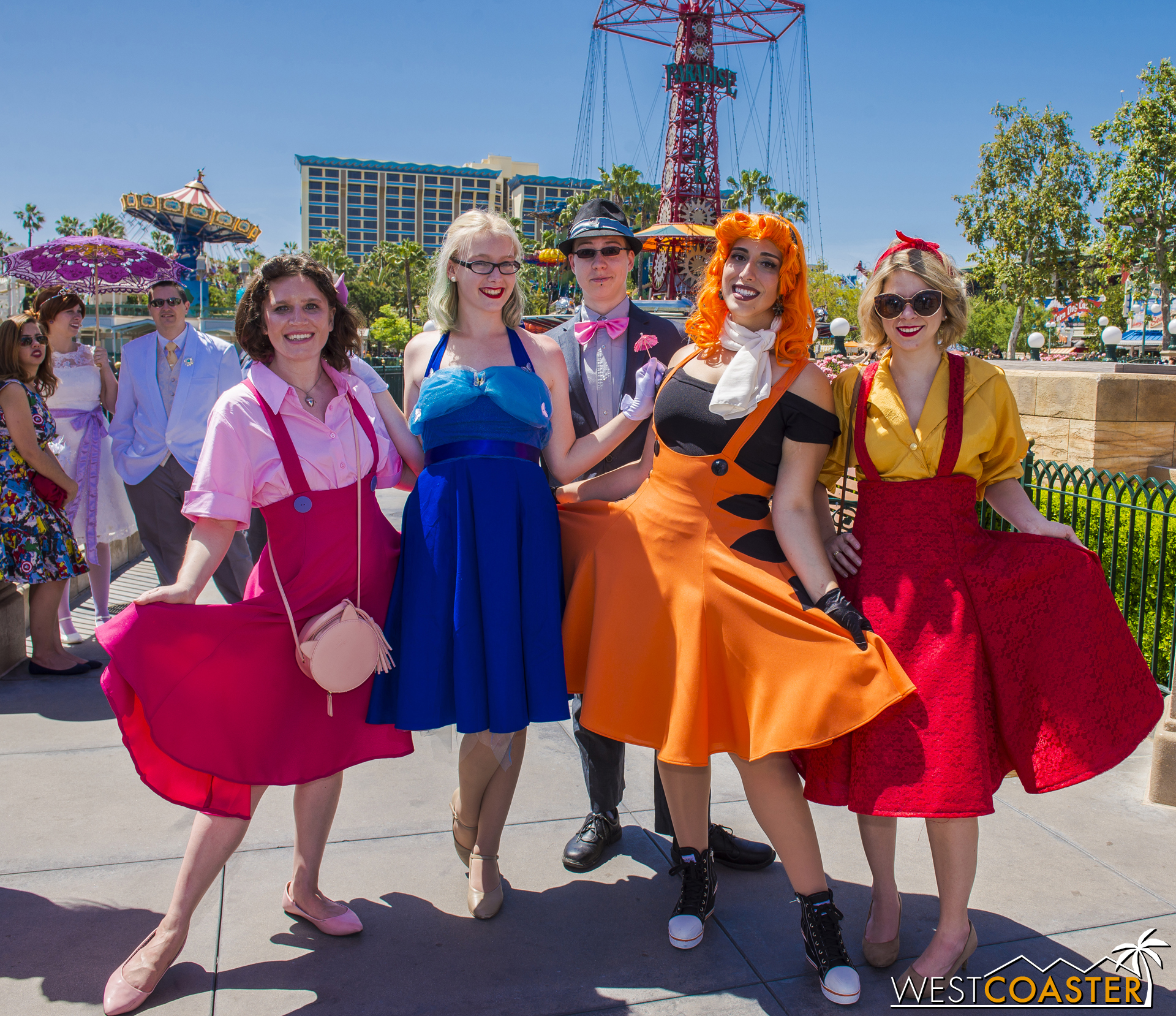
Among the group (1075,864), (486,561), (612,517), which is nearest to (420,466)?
(486,561)

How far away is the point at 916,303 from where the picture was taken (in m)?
2.42

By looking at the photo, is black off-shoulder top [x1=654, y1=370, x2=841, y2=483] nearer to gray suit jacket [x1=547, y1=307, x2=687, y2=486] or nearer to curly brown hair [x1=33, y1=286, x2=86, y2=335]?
gray suit jacket [x1=547, y1=307, x2=687, y2=486]

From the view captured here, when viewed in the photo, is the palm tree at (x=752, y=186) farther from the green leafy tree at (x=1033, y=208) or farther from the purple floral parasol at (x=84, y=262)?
the purple floral parasol at (x=84, y=262)

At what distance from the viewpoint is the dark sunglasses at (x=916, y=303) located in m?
2.41

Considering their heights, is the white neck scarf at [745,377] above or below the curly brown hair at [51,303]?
below

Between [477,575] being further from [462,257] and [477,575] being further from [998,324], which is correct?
[998,324]

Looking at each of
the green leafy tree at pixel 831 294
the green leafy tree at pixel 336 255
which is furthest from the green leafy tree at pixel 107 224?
the green leafy tree at pixel 831 294

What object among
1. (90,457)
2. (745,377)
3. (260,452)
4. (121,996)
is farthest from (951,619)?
(90,457)

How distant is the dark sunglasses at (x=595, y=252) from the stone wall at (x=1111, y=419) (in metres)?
7.18

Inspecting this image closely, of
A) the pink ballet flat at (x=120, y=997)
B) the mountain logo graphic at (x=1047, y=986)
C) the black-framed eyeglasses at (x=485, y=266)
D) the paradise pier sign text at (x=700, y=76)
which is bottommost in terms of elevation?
the mountain logo graphic at (x=1047, y=986)

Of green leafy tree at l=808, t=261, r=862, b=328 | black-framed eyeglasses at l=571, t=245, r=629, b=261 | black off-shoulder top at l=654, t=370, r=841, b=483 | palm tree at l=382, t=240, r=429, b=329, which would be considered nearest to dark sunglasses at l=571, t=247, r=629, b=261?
black-framed eyeglasses at l=571, t=245, r=629, b=261

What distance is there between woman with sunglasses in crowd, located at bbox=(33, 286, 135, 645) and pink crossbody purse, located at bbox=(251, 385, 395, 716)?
3.83 metres

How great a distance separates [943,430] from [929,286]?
16.0 inches

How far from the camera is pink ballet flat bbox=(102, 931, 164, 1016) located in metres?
2.21
